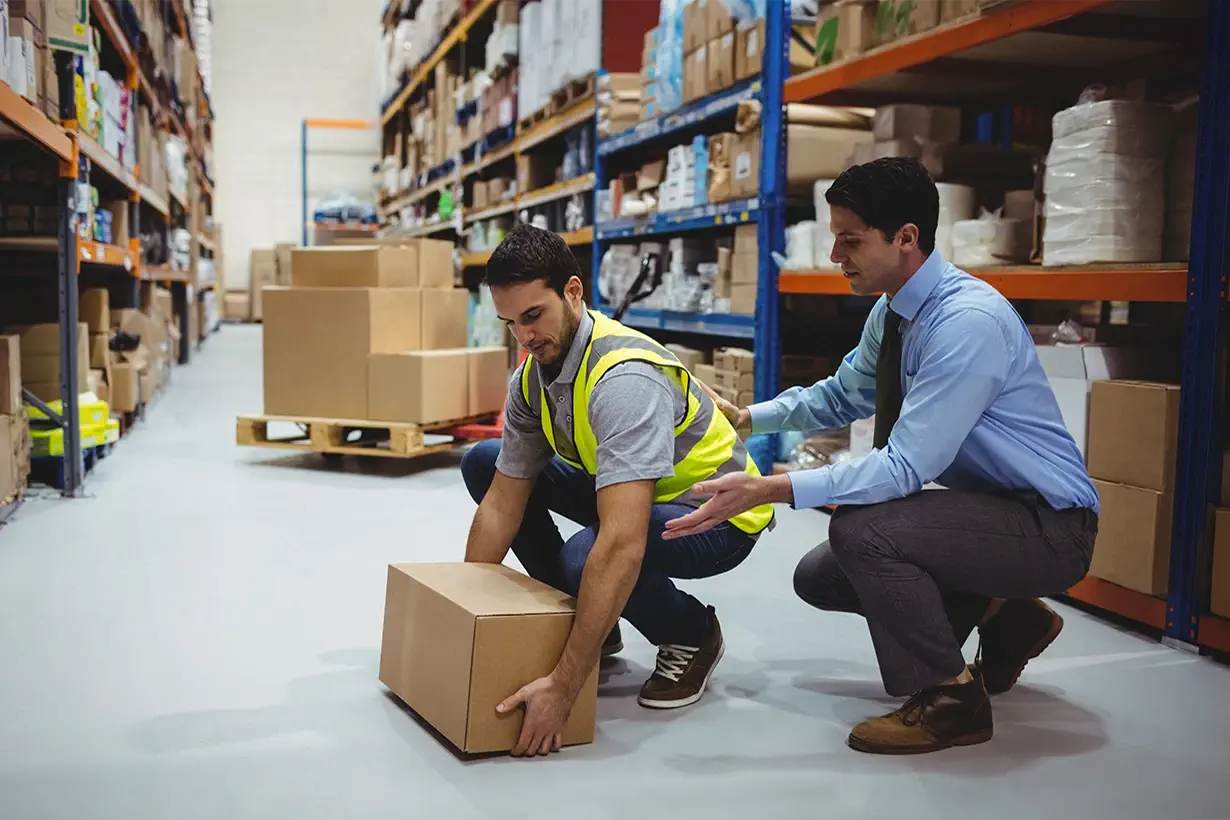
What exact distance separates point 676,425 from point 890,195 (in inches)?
25.2

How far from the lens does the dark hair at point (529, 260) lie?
2186 millimetres

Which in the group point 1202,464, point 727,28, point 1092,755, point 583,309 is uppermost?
point 727,28

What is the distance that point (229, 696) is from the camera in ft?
8.30

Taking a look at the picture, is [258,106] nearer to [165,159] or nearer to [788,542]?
[165,159]

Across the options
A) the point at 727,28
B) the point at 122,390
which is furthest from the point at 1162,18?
the point at 122,390

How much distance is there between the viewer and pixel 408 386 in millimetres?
5414

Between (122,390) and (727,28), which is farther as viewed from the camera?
(122,390)

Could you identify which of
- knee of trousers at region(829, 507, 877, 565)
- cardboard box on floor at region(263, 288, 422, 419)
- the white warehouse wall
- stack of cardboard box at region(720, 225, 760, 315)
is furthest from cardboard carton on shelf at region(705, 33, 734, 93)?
the white warehouse wall

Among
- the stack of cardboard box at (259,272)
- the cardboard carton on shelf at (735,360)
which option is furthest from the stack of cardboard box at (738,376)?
the stack of cardboard box at (259,272)

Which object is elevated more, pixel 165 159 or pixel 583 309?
pixel 165 159

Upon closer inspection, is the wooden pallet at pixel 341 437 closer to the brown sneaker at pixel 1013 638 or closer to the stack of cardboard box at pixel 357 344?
the stack of cardboard box at pixel 357 344

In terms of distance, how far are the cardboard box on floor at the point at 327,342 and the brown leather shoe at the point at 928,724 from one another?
3.71 m

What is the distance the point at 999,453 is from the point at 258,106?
799 inches

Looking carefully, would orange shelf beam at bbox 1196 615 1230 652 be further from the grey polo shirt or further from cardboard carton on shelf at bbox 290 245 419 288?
cardboard carton on shelf at bbox 290 245 419 288
